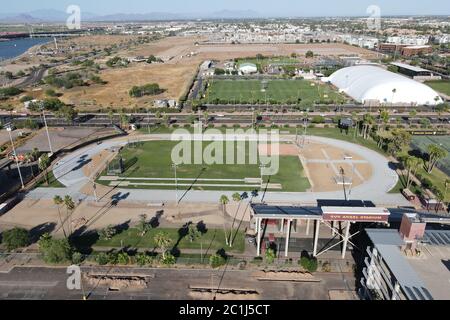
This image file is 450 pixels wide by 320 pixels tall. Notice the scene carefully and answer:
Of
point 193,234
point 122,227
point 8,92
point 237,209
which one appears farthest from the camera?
point 8,92

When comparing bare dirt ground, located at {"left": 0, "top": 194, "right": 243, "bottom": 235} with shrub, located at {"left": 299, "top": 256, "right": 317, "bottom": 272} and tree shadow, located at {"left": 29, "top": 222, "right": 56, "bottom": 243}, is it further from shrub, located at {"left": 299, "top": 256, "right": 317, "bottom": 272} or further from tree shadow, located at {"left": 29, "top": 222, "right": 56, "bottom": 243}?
shrub, located at {"left": 299, "top": 256, "right": 317, "bottom": 272}

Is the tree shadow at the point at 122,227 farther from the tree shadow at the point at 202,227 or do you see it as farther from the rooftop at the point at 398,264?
the rooftop at the point at 398,264

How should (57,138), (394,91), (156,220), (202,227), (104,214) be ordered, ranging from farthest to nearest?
(394,91)
(57,138)
(104,214)
(156,220)
(202,227)

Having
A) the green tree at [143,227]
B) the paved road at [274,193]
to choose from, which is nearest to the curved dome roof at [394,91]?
the paved road at [274,193]

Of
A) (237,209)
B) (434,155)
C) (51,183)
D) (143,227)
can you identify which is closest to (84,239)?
(143,227)

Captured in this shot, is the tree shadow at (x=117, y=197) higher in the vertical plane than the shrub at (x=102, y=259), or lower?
lower

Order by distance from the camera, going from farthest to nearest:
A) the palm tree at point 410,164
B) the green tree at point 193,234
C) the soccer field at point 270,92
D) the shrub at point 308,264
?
1. the soccer field at point 270,92
2. the palm tree at point 410,164
3. the green tree at point 193,234
4. the shrub at point 308,264

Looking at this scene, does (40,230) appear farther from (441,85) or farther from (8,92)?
(441,85)
